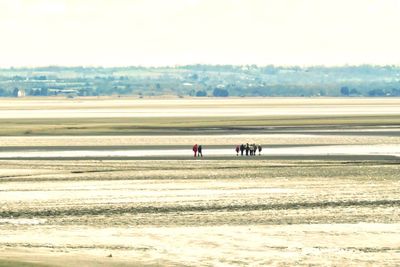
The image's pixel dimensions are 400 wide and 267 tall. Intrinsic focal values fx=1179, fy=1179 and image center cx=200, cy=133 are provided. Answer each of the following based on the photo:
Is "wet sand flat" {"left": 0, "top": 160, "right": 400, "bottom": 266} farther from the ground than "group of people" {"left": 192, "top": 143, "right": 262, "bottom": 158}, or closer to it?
farther from the ground

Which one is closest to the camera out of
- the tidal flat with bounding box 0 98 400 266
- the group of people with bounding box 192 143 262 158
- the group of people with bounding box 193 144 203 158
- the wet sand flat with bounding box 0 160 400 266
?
the tidal flat with bounding box 0 98 400 266

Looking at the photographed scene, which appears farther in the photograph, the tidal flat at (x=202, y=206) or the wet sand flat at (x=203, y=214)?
the wet sand flat at (x=203, y=214)

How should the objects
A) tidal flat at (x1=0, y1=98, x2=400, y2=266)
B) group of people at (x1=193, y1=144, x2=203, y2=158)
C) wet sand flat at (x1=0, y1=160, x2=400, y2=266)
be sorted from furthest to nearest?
group of people at (x1=193, y1=144, x2=203, y2=158) → wet sand flat at (x1=0, y1=160, x2=400, y2=266) → tidal flat at (x1=0, y1=98, x2=400, y2=266)

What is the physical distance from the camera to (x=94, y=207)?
171 feet

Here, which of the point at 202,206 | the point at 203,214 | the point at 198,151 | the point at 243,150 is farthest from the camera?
the point at 243,150

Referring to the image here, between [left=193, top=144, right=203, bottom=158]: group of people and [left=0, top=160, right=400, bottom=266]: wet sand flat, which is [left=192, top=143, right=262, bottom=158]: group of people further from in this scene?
[left=0, top=160, right=400, bottom=266]: wet sand flat

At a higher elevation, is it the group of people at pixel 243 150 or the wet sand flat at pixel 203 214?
the wet sand flat at pixel 203 214

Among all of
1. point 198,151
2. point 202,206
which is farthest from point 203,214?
point 198,151

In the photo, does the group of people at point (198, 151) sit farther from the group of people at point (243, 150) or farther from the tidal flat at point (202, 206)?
the tidal flat at point (202, 206)

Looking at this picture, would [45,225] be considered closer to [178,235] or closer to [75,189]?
[178,235]

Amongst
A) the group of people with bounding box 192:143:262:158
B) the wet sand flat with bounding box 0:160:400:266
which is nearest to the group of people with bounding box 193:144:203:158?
the group of people with bounding box 192:143:262:158

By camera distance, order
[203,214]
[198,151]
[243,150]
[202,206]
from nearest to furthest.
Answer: [203,214] < [202,206] < [198,151] < [243,150]

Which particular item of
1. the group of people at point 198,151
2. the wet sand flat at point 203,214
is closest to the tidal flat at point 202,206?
the wet sand flat at point 203,214

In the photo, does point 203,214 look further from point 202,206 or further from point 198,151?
point 198,151
